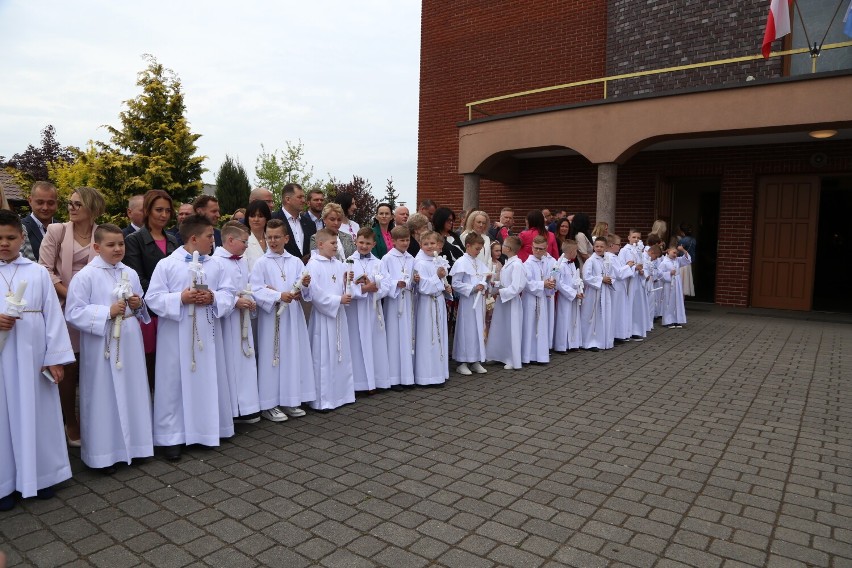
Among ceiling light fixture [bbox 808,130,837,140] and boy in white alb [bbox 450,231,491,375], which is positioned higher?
ceiling light fixture [bbox 808,130,837,140]

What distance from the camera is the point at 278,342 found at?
5801 millimetres

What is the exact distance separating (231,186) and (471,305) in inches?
749

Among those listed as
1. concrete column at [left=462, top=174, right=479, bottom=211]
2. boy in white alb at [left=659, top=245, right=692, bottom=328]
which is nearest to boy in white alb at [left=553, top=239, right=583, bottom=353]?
boy in white alb at [left=659, top=245, right=692, bottom=328]

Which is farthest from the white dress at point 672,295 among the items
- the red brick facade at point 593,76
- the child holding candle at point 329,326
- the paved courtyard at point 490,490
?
the child holding candle at point 329,326

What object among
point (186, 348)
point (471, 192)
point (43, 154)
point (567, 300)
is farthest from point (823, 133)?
point (43, 154)

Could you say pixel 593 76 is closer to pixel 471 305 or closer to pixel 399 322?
pixel 471 305

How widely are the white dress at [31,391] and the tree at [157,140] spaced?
17825mm

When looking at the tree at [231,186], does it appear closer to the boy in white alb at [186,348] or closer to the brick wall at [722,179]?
the brick wall at [722,179]

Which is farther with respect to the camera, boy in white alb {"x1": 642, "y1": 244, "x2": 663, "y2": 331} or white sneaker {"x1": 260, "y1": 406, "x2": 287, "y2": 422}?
boy in white alb {"x1": 642, "y1": 244, "x2": 663, "y2": 331}

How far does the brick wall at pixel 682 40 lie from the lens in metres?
13.2

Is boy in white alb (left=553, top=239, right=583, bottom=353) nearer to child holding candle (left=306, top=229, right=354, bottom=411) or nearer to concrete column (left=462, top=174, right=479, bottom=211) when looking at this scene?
child holding candle (left=306, top=229, right=354, bottom=411)

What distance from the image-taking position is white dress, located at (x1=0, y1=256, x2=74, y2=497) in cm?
388

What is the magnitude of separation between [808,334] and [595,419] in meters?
7.81

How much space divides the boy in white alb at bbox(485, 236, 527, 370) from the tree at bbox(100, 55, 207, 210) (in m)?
16.0
